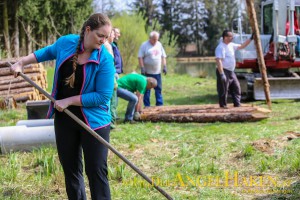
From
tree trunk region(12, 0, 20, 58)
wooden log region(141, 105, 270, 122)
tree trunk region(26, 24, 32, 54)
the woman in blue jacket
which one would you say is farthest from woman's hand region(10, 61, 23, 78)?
tree trunk region(26, 24, 32, 54)

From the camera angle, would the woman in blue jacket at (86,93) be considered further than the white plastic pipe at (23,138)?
No

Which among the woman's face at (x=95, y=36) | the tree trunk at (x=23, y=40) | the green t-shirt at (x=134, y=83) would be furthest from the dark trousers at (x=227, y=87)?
the tree trunk at (x=23, y=40)

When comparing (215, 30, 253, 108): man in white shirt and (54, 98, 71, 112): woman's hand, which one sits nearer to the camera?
(54, 98, 71, 112): woman's hand

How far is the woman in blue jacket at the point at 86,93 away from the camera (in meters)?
3.48

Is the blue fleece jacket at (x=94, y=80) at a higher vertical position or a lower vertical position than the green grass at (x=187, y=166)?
higher

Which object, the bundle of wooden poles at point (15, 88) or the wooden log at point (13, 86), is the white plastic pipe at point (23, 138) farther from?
the wooden log at point (13, 86)

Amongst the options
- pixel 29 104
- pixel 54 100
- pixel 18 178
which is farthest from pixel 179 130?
pixel 54 100

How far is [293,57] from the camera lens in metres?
11.6

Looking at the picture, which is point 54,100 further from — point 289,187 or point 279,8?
point 279,8

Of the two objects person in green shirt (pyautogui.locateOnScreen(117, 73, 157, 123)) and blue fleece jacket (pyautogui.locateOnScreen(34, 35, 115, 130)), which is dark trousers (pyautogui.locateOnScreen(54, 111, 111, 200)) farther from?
person in green shirt (pyautogui.locateOnScreen(117, 73, 157, 123))

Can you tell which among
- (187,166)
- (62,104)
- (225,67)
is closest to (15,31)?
(225,67)

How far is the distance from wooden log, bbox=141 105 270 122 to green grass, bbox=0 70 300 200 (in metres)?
0.55

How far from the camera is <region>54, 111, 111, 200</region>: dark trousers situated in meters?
3.57

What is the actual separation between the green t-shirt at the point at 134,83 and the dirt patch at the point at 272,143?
8.35 ft
